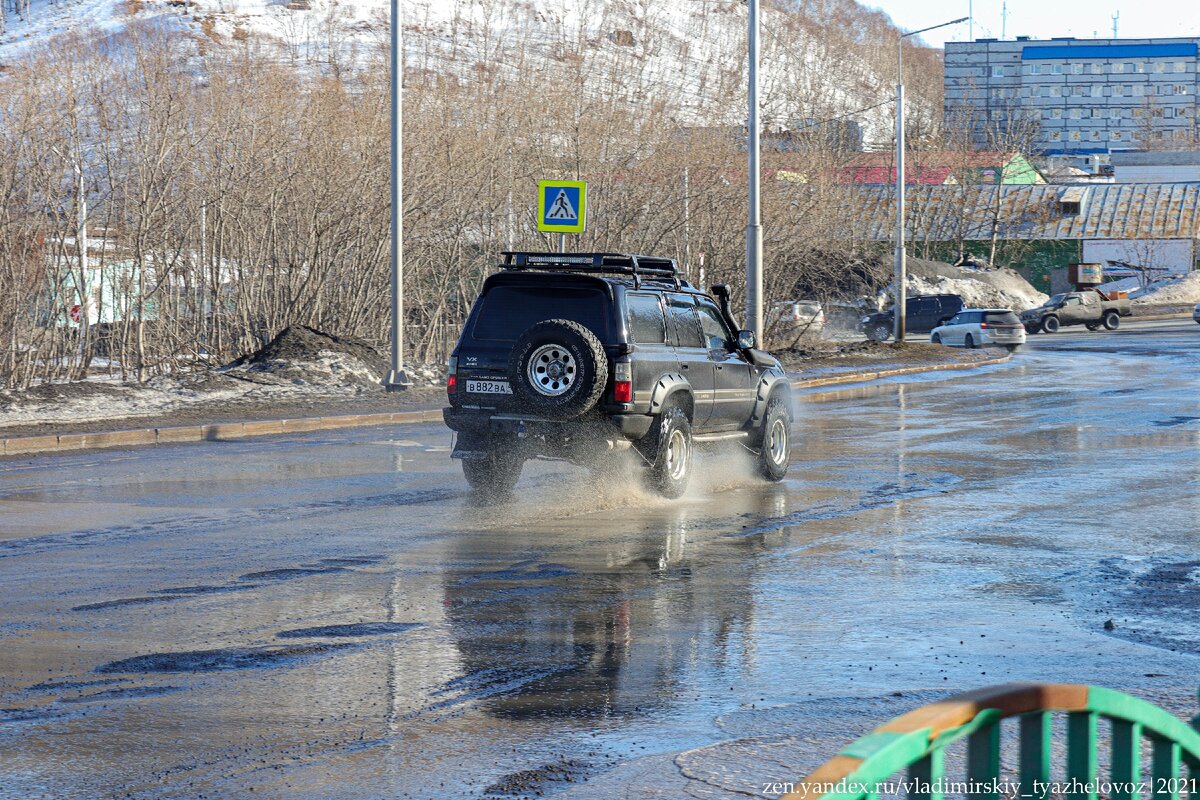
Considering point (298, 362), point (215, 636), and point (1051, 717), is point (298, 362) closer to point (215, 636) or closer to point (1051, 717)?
point (215, 636)

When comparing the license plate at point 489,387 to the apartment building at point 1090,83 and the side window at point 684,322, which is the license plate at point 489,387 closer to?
the side window at point 684,322

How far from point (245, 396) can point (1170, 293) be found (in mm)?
62228

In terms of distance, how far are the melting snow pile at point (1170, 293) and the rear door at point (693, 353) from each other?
2463 inches

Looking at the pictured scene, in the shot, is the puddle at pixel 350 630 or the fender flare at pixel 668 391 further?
the fender flare at pixel 668 391

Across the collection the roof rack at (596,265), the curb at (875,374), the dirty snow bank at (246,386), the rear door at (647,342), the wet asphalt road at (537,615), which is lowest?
the wet asphalt road at (537,615)

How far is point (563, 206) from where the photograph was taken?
2325 centimetres

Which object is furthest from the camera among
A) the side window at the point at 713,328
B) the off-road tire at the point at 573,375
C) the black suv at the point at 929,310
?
the black suv at the point at 929,310

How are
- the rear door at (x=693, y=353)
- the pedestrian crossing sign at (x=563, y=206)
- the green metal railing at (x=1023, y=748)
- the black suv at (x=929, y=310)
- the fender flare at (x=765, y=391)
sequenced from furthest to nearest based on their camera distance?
the black suv at (x=929, y=310) < the pedestrian crossing sign at (x=563, y=206) < the fender flare at (x=765, y=391) < the rear door at (x=693, y=353) < the green metal railing at (x=1023, y=748)

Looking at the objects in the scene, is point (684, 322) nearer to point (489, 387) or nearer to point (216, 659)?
point (489, 387)

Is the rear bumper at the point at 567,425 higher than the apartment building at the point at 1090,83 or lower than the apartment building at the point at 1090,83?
lower

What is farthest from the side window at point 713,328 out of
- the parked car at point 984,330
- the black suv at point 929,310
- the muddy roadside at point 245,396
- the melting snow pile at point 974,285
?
the melting snow pile at point 974,285

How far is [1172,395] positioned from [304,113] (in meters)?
16.9

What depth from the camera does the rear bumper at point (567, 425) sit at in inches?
508

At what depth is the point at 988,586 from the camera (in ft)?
30.3
